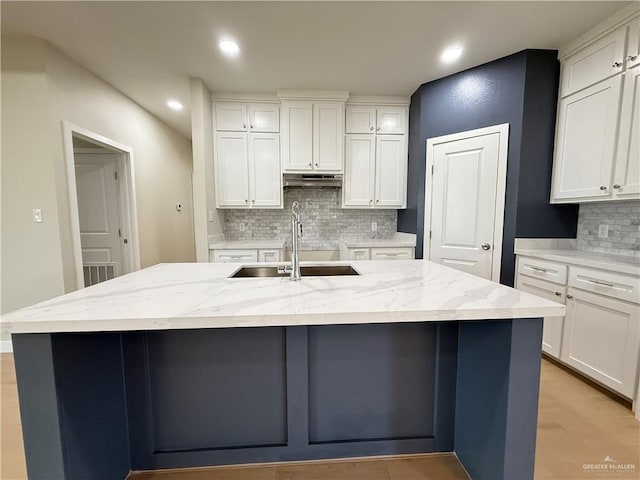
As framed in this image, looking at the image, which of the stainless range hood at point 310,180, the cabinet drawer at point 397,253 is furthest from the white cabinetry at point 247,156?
the cabinet drawer at point 397,253

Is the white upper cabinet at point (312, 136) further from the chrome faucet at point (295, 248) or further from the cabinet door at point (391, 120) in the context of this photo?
the chrome faucet at point (295, 248)

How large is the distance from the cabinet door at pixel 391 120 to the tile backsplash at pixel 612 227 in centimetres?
202

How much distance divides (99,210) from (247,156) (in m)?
1.94

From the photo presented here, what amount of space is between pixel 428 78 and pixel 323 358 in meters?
3.07

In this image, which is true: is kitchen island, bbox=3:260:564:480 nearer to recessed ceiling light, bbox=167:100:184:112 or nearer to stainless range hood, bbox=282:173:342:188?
stainless range hood, bbox=282:173:342:188

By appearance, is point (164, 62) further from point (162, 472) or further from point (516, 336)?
point (516, 336)

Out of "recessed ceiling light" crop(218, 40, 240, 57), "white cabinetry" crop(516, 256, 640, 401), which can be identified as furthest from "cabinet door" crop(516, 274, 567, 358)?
"recessed ceiling light" crop(218, 40, 240, 57)

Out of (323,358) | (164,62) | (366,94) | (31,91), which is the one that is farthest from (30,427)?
(366,94)

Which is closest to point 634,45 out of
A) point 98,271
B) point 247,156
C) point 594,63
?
point 594,63

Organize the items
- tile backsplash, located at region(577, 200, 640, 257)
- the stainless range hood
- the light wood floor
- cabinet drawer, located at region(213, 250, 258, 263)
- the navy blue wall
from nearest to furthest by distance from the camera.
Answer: the light wood floor < tile backsplash, located at region(577, 200, 640, 257) < the navy blue wall < cabinet drawer, located at region(213, 250, 258, 263) < the stainless range hood

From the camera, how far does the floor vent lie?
11.4 feet

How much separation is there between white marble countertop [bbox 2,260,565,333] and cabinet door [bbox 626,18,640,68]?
202 centimetres

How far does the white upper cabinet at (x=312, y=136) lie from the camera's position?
331cm

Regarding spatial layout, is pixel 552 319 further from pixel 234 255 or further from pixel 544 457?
pixel 234 255
